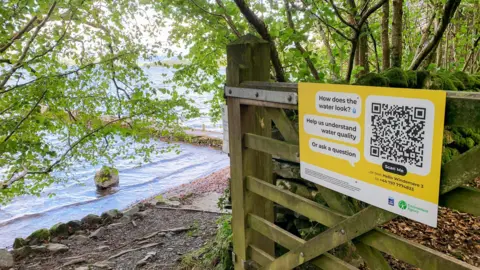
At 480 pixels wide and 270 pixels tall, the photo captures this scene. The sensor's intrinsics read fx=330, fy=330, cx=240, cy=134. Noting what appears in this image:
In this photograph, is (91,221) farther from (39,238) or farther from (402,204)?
(402,204)

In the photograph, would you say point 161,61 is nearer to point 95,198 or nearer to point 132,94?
point 132,94

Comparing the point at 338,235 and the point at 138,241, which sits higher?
the point at 338,235

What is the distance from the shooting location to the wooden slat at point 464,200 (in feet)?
4.29

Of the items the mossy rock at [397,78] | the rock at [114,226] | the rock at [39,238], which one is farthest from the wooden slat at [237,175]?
the rock at [39,238]

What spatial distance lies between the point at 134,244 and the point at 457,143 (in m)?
5.85

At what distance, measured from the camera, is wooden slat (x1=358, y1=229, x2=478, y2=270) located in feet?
4.67

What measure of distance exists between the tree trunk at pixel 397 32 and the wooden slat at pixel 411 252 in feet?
11.0

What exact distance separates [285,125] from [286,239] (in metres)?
0.80

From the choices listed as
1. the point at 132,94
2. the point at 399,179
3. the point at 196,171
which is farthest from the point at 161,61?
the point at 196,171

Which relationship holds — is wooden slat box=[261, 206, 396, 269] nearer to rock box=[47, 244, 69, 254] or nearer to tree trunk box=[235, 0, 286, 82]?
tree trunk box=[235, 0, 286, 82]

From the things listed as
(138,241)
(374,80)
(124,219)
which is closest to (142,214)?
(124,219)

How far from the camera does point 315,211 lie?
2025 mm

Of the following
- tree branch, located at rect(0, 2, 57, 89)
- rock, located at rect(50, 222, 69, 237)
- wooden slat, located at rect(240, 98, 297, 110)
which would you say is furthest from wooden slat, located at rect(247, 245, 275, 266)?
rock, located at rect(50, 222, 69, 237)

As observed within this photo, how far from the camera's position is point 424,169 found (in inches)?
54.7
